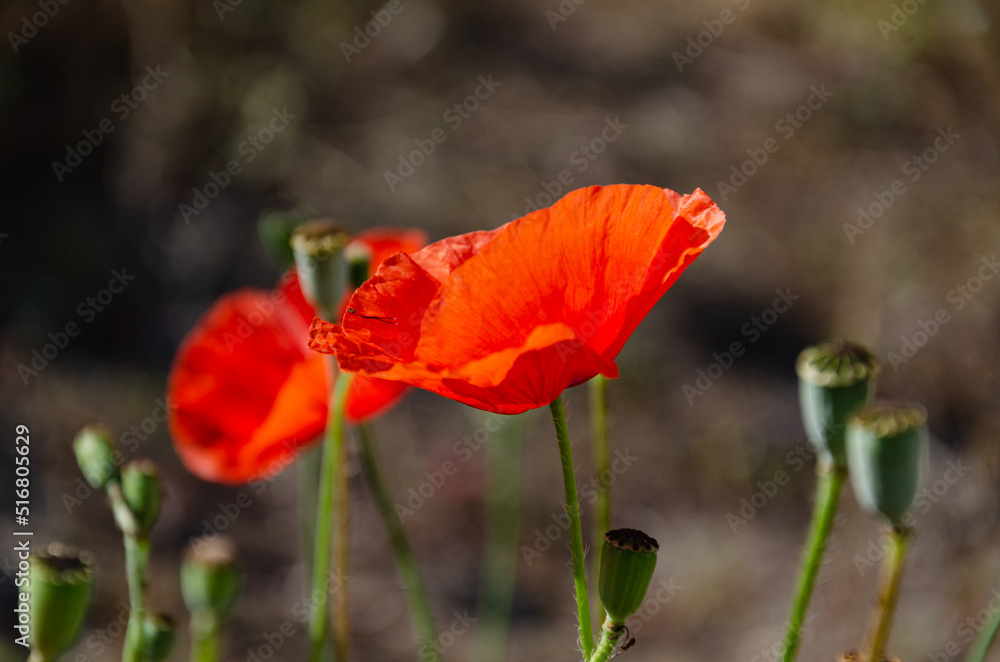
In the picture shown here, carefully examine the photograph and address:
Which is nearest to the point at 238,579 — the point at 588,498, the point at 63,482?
the point at 588,498

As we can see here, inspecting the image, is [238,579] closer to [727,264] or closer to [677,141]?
[727,264]

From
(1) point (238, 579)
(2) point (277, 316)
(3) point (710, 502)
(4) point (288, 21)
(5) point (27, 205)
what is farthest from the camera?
(4) point (288, 21)

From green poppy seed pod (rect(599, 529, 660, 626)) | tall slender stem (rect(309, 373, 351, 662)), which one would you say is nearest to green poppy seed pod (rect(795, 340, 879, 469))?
green poppy seed pod (rect(599, 529, 660, 626))

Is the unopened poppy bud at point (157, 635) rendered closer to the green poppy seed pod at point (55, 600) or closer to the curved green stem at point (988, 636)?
the green poppy seed pod at point (55, 600)

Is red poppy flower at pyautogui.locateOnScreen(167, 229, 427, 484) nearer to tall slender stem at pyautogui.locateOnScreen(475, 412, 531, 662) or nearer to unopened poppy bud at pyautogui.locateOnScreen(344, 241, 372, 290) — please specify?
unopened poppy bud at pyautogui.locateOnScreen(344, 241, 372, 290)

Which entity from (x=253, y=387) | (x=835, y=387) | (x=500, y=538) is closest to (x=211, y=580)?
(x=253, y=387)

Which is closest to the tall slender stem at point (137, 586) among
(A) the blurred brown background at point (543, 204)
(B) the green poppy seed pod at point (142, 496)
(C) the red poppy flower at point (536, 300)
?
(B) the green poppy seed pod at point (142, 496)

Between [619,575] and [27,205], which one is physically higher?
[27,205]
